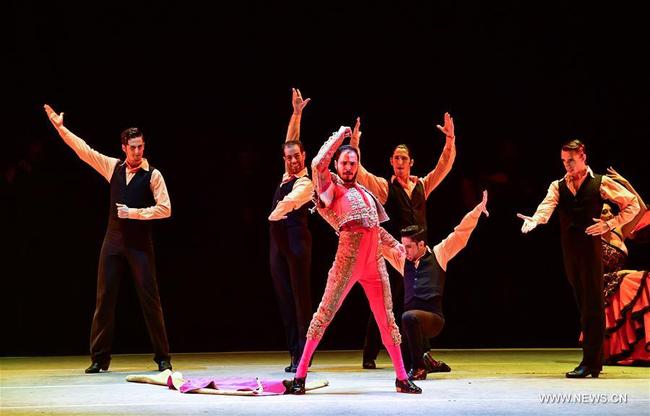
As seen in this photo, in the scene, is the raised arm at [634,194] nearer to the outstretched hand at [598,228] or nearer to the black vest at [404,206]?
the outstretched hand at [598,228]

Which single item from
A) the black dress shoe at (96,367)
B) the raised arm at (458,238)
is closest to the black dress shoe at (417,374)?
the raised arm at (458,238)

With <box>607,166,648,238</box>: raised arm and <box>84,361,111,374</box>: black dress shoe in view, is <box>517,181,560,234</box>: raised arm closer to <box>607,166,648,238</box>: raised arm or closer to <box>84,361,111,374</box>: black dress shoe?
<box>607,166,648,238</box>: raised arm

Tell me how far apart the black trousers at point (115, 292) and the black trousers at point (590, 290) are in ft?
7.87

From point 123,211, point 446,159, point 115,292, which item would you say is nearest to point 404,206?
point 446,159

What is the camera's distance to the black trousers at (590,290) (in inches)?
196

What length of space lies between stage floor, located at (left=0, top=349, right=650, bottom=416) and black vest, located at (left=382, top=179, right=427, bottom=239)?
915 mm

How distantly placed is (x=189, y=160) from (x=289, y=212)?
210 centimetres

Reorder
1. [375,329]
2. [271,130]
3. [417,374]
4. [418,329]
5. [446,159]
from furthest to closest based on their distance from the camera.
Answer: [271,130]
[446,159]
[375,329]
[418,329]
[417,374]

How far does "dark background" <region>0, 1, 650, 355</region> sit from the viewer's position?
22.8ft

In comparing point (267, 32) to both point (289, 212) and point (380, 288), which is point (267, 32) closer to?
point (289, 212)

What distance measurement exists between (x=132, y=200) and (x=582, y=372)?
2.73m

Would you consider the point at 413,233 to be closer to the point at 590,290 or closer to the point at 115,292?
the point at 590,290

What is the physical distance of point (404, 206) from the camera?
566 centimetres

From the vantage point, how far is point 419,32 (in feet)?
24.7
